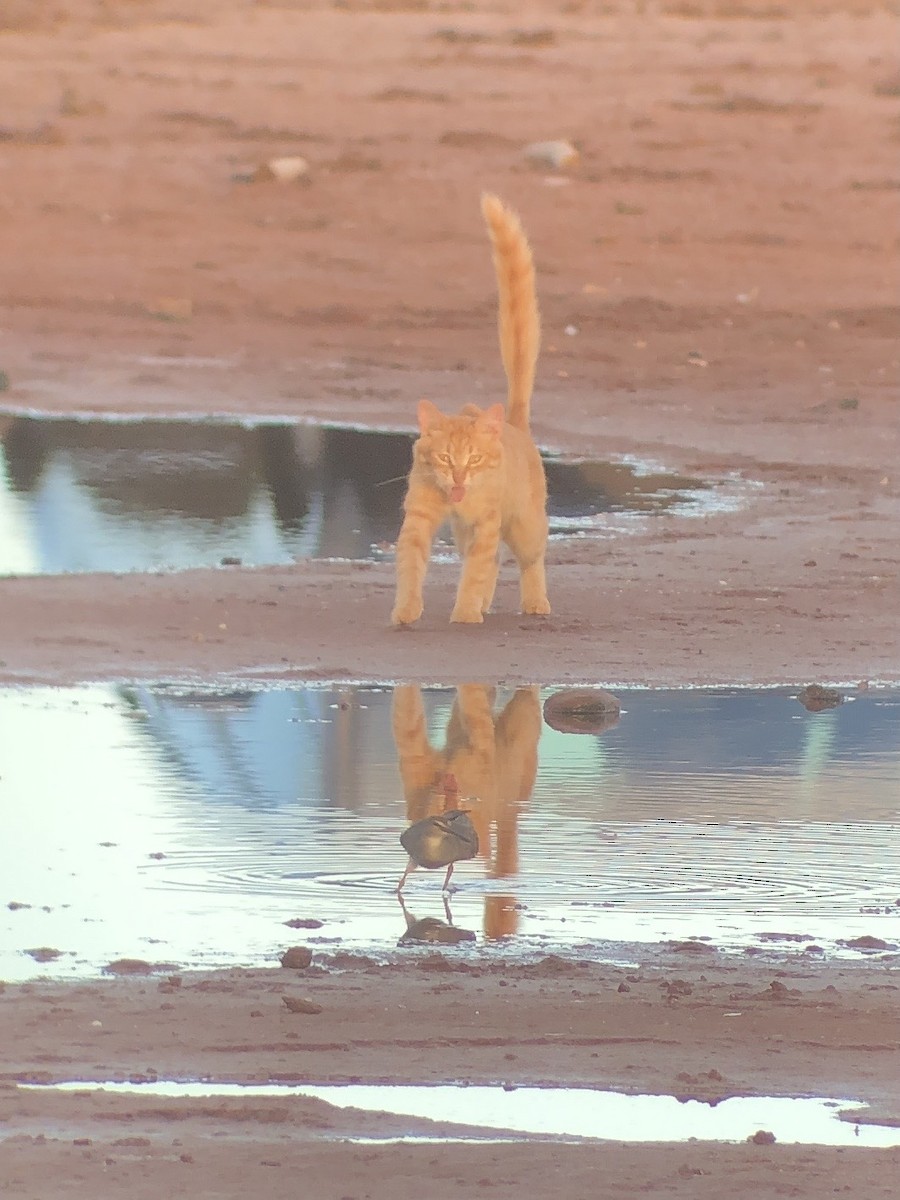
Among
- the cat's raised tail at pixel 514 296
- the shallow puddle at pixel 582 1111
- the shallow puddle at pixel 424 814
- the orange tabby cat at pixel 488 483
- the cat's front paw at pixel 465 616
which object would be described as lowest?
the shallow puddle at pixel 424 814

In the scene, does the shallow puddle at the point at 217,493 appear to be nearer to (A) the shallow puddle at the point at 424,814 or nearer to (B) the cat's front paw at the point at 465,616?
(B) the cat's front paw at the point at 465,616

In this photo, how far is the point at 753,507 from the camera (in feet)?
40.5

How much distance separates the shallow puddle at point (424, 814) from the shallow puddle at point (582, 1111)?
79 centimetres

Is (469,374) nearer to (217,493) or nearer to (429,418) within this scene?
(217,493)

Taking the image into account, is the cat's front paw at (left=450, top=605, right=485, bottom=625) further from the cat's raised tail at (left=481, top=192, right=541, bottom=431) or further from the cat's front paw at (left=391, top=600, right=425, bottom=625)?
the cat's raised tail at (left=481, top=192, right=541, bottom=431)

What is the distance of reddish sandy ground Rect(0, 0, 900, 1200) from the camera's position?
14.9ft

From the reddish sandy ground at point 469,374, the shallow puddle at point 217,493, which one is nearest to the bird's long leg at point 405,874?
the reddish sandy ground at point 469,374

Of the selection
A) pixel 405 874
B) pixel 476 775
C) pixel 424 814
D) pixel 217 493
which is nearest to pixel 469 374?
pixel 217 493

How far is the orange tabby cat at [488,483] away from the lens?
870cm

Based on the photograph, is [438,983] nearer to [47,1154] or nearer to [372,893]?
[372,893]

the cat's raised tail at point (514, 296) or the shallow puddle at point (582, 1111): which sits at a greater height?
the cat's raised tail at point (514, 296)

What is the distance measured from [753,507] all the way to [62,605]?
164 inches

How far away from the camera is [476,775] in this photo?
700cm

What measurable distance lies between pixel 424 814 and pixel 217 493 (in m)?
6.31
